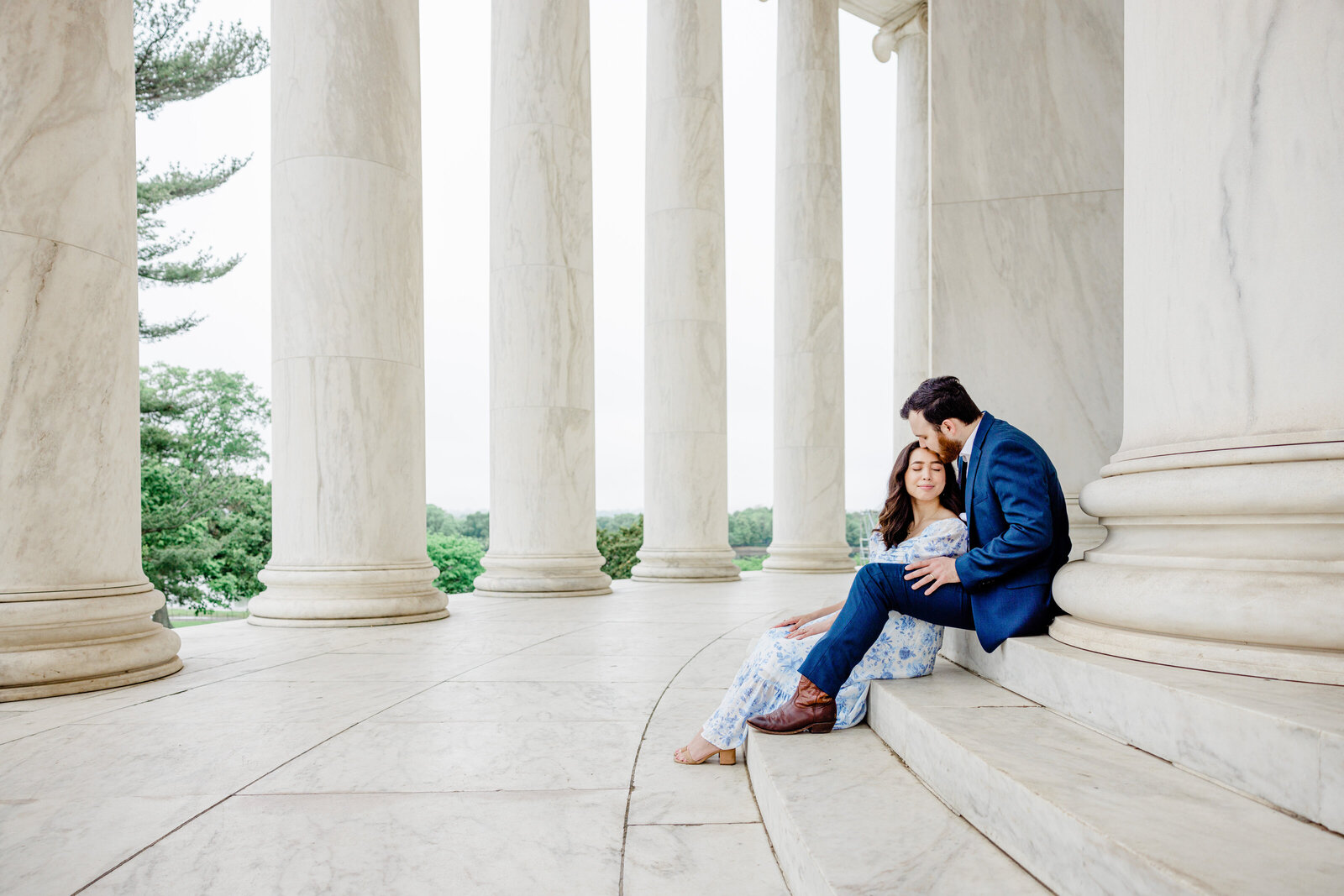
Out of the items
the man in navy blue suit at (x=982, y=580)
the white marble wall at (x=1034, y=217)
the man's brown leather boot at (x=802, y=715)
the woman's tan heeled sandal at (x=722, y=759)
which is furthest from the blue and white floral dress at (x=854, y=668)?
the white marble wall at (x=1034, y=217)

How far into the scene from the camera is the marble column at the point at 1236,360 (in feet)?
127

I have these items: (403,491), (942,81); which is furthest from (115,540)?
(942,81)

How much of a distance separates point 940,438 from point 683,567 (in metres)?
138

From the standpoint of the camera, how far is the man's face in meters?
58.5

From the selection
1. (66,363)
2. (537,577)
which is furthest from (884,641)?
(537,577)

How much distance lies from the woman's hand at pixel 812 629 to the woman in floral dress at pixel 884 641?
0.05 meters

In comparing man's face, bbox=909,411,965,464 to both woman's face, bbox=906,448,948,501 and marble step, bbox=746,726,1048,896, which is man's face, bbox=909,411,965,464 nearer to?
woman's face, bbox=906,448,948,501

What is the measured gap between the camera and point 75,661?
73375 mm

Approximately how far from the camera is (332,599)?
113250 mm

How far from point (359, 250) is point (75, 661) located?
197 ft

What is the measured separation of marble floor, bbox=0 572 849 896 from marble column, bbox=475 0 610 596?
71030 millimetres

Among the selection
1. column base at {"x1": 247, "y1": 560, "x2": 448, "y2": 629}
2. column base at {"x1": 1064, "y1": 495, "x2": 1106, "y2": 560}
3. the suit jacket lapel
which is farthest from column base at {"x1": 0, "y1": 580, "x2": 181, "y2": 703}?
column base at {"x1": 1064, "y1": 495, "x2": 1106, "y2": 560}

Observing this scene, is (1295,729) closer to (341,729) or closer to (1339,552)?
(1339,552)

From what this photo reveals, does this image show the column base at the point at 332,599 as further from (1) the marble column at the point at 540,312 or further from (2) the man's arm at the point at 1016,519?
(2) the man's arm at the point at 1016,519
